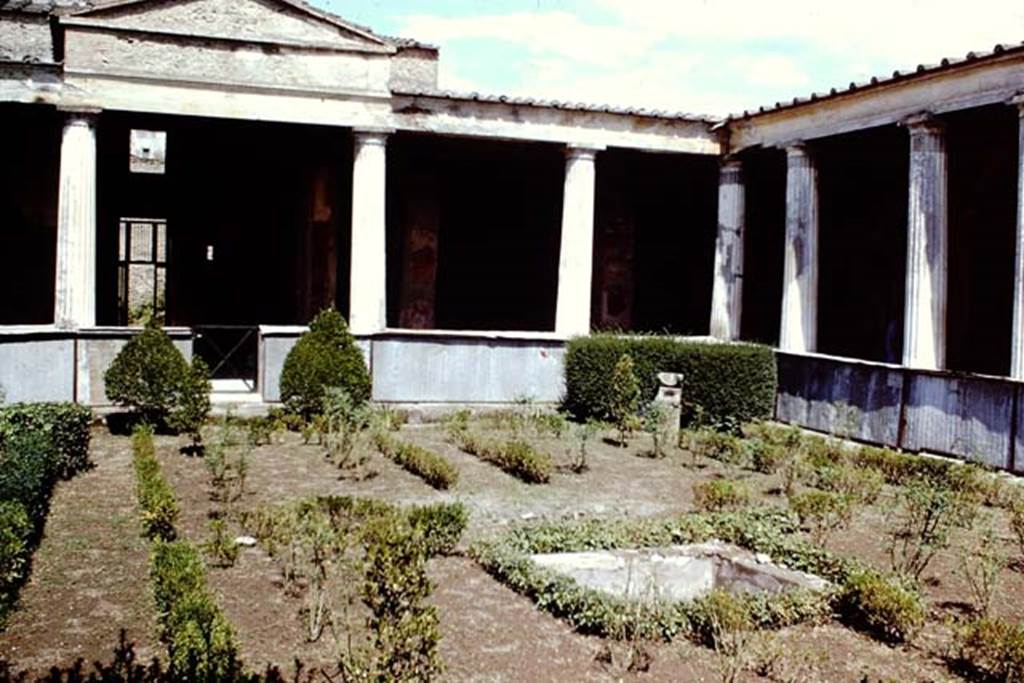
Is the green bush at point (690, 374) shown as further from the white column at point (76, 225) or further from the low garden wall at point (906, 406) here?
the white column at point (76, 225)

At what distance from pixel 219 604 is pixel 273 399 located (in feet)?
26.5

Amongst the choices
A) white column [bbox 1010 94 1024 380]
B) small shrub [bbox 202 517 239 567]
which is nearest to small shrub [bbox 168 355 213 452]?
small shrub [bbox 202 517 239 567]

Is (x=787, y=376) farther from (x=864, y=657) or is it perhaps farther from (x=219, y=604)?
(x=219, y=604)

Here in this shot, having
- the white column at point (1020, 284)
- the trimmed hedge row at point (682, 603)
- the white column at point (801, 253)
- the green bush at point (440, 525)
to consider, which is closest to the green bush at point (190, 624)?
the green bush at point (440, 525)

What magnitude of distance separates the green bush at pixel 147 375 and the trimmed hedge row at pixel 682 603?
6.23 m

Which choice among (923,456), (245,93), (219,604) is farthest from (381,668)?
(245,93)

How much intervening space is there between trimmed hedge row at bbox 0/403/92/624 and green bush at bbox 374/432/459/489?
332 centimetres

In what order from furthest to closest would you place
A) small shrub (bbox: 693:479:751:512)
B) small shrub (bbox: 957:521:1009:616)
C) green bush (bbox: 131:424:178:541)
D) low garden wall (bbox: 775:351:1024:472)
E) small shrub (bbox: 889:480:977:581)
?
low garden wall (bbox: 775:351:1024:472)
small shrub (bbox: 693:479:751:512)
green bush (bbox: 131:424:178:541)
small shrub (bbox: 889:480:977:581)
small shrub (bbox: 957:521:1009:616)

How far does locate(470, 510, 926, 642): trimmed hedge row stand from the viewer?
6293 mm

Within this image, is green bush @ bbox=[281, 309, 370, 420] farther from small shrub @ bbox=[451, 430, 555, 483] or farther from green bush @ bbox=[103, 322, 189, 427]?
small shrub @ bbox=[451, 430, 555, 483]

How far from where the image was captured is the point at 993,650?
5.75 metres

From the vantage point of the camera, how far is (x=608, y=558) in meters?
7.73

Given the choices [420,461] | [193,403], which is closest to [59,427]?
[193,403]

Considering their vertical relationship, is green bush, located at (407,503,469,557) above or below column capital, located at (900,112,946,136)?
below
